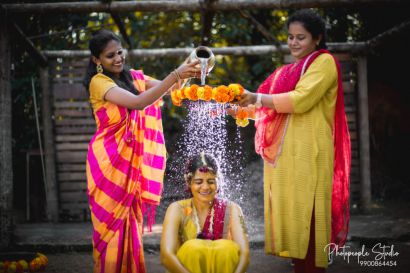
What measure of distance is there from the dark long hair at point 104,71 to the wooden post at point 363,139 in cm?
422

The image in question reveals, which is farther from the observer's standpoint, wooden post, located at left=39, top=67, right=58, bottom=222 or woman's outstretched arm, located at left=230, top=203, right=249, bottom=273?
wooden post, located at left=39, top=67, right=58, bottom=222

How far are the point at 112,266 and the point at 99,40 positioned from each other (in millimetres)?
1548

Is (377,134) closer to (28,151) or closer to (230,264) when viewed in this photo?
(28,151)

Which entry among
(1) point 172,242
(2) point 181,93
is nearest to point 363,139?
(2) point 181,93

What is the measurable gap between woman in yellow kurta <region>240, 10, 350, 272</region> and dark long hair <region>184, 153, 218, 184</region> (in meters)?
0.40

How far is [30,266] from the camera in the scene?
422cm

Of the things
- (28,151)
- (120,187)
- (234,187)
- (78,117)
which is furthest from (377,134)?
(120,187)

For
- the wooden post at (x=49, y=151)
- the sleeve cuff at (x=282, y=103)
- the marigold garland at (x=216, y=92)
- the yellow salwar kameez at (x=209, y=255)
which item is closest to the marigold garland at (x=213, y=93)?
the marigold garland at (x=216, y=92)

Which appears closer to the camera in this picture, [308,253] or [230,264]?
[230,264]

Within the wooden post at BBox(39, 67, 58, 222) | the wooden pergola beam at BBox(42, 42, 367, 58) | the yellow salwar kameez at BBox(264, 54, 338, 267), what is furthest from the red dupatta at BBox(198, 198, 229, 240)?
the wooden post at BBox(39, 67, 58, 222)

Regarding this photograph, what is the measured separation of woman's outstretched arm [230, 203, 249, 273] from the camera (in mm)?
2887

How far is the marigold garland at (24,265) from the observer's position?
406 cm

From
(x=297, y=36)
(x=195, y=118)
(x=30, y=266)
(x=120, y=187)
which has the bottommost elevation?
(x=30, y=266)

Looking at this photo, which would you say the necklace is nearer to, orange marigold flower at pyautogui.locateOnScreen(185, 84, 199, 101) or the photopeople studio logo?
orange marigold flower at pyautogui.locateOnScreen(185, 84, 199, 101)
